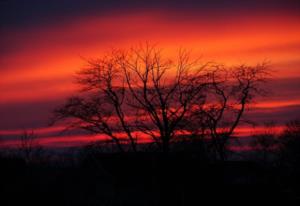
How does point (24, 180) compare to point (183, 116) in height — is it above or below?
below

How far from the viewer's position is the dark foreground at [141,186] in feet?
159

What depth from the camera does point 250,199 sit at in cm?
4872

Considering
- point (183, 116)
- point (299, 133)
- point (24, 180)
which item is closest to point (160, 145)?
point (183, 116)

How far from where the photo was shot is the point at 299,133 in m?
99.1

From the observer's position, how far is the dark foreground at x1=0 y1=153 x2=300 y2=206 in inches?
1913

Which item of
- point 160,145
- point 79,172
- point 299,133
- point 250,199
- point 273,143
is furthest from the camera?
point 273,143

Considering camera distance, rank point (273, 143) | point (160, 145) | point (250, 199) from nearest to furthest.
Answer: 1. point (250, 199)
2. point (160, 145)
3. point (273, 143)

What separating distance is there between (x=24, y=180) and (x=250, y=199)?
24.0 metres

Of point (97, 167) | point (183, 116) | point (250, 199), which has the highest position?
point (183, 116)

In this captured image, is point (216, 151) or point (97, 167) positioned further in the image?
point (216, 151)

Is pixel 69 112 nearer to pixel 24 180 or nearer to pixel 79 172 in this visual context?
pixel 79 172

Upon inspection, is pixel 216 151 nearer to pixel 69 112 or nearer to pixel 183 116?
pixel 183 116

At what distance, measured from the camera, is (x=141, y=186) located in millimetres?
50812

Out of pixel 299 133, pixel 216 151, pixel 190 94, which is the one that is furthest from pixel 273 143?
pixel 190 94
